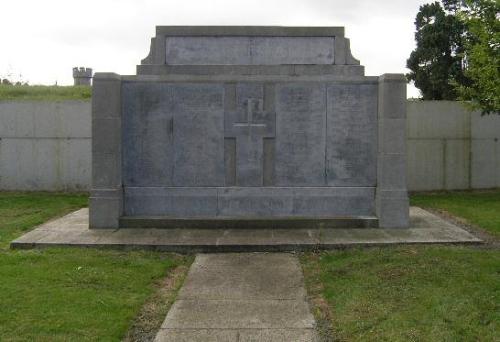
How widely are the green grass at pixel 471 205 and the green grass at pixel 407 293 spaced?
8.55 feet

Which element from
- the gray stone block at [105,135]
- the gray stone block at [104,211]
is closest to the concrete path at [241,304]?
the gray stone block at [104,211]

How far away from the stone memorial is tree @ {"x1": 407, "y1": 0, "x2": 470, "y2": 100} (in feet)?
69.7

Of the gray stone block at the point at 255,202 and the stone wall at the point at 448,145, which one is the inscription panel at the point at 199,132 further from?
the stone wall at the point at 448,145

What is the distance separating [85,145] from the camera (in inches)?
574

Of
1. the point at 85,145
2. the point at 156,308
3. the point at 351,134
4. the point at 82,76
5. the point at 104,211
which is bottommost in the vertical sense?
the point at 156,308

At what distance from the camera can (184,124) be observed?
9.37 metres

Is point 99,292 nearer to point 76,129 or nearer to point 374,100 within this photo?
point 374,100

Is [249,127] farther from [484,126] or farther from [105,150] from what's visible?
[484,126]

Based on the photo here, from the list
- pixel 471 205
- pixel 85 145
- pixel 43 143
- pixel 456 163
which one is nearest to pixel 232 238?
pixel 471 205

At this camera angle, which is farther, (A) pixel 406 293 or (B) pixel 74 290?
(B) pixel 74 290

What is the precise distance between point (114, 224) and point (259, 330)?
4.98 m

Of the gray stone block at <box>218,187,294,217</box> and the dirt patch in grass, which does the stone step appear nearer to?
the gray stone block at <box>218,187,294,217</box>

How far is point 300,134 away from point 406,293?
4276 millimetres

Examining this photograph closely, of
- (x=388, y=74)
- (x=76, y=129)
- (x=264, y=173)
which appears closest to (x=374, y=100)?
(x=388, y=74)
